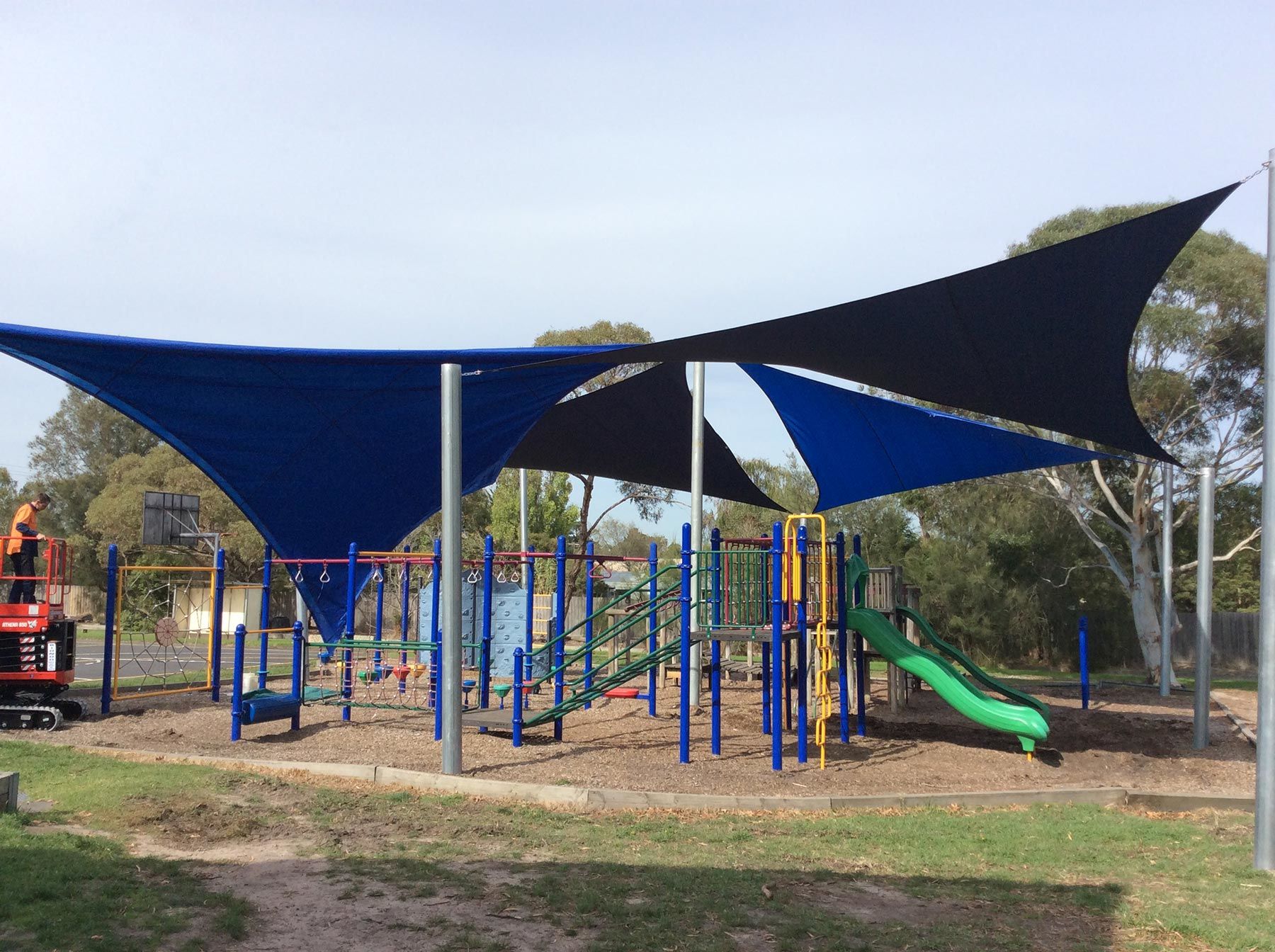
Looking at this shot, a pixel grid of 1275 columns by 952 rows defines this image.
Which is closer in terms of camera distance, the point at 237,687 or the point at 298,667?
the point at 237,687

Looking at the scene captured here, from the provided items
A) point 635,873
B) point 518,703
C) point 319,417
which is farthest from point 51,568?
point 635,873

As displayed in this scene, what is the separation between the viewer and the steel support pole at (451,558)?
9359 millimetres

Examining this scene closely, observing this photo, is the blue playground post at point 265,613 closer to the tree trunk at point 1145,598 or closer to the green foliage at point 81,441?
the tree trunk at point 1145,598

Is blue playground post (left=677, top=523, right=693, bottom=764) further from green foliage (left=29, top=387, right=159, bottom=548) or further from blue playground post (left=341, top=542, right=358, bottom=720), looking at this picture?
green foliage (left=29, top=387, right=159, bottom=548)

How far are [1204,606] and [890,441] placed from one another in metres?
5.03

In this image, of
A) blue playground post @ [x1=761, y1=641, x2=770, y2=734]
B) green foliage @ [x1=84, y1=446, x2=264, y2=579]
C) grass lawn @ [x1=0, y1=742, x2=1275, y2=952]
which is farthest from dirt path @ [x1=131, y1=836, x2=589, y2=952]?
green foliage @ [x1=84, y1=446, x2=264, y2=579]

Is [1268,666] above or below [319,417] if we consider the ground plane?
below

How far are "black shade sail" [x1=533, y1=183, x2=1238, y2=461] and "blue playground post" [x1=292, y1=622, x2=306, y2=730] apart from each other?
451 cm

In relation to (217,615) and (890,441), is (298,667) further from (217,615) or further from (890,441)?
(890,441)

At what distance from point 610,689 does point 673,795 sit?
3.87 meters

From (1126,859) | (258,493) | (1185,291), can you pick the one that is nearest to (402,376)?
(258,493)

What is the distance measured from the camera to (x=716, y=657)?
1049cm

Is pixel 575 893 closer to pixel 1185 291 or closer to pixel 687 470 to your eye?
pixel 687 470

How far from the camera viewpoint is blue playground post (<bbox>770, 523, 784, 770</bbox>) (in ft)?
32.5
